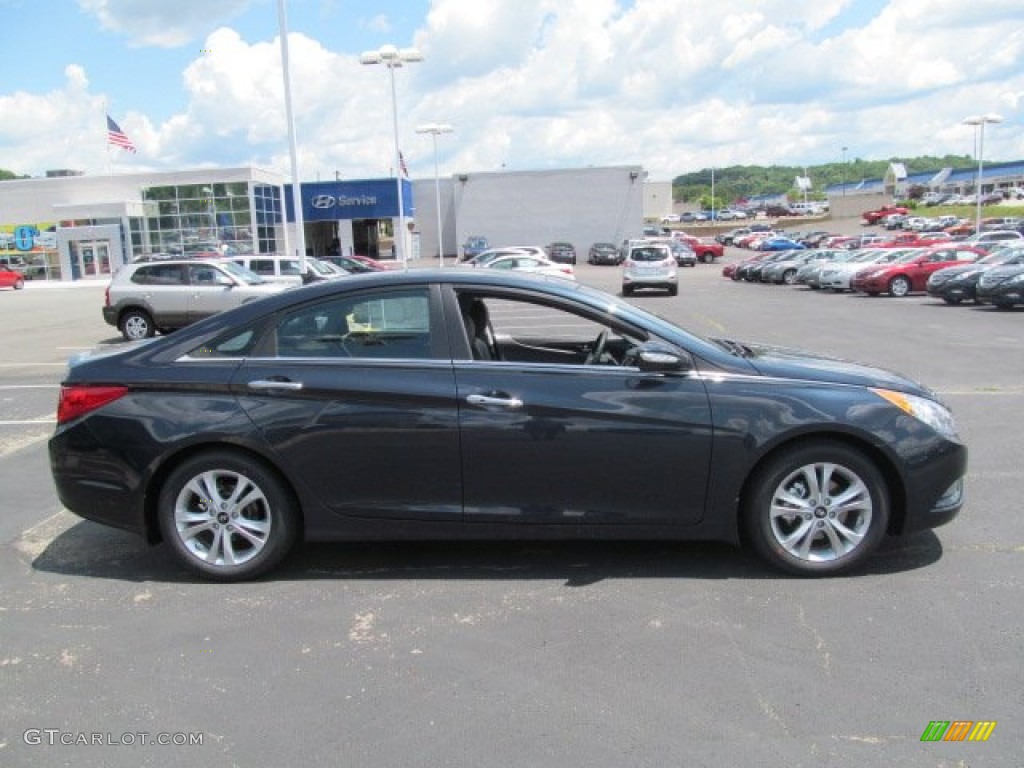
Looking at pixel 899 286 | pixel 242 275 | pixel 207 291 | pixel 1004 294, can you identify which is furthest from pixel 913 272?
pixel 207 291

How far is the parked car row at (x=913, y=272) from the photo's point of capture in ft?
66.5

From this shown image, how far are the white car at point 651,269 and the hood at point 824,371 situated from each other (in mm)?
23668

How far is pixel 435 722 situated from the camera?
122 inches

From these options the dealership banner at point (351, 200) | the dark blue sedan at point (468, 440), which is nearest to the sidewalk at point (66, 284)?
the dealership banner at point (351, 200)

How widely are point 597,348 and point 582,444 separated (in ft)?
3.51

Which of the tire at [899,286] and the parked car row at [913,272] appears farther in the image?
the tire at [899,286]

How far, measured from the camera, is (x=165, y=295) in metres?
17.5

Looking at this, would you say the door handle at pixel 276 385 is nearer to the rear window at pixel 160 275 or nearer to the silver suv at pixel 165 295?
the silver suv at pixel 165 295

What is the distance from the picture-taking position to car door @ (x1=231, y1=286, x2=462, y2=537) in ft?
13.9

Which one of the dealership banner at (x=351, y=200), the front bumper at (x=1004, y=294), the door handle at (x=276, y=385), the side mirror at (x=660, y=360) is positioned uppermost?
the dealership banner at (x=351, y=200)

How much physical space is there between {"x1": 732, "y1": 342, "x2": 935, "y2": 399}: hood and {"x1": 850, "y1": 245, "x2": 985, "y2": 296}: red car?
2304 centimetres

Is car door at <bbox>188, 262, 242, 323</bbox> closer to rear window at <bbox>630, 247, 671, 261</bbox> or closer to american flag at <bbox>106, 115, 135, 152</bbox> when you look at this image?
rear window at <bbox>630, 247, 671, 261</bbox>

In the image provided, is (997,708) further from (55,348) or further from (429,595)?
(55,348)

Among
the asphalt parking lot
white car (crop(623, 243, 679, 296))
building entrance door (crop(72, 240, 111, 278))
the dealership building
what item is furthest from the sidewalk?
the asphalt parking lot
